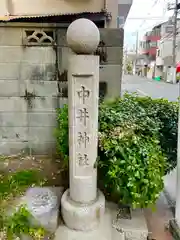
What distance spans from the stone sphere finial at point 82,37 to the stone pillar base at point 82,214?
1589mm

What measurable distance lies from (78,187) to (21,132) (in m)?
1.90

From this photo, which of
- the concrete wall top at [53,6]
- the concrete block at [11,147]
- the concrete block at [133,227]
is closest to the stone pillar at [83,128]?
the concrete block at [133,227]

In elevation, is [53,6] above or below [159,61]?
below

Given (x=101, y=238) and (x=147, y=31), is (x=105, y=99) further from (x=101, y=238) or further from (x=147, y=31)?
(x=147, y=31)

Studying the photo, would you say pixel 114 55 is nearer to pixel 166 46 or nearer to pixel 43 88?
pixel 43 88

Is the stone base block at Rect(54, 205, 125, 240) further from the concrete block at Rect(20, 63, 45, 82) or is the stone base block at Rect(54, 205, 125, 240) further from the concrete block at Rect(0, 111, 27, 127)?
the concrete block at Rect(20, 63, 45, 82)

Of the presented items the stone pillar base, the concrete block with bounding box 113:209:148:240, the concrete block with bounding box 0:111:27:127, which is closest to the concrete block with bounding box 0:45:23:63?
the concrete block with bounding box 0:111:27:127

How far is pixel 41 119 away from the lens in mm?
3873

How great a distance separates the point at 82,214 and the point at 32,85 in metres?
2.23

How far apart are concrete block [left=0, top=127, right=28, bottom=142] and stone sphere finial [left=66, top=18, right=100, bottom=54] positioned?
2206mm

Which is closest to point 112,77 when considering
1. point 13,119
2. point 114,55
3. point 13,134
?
point 114,55

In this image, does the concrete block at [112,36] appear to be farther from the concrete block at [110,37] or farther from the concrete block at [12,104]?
the concrete block at [12,104]

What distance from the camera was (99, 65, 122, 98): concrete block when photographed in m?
3.65

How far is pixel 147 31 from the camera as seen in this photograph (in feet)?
133
